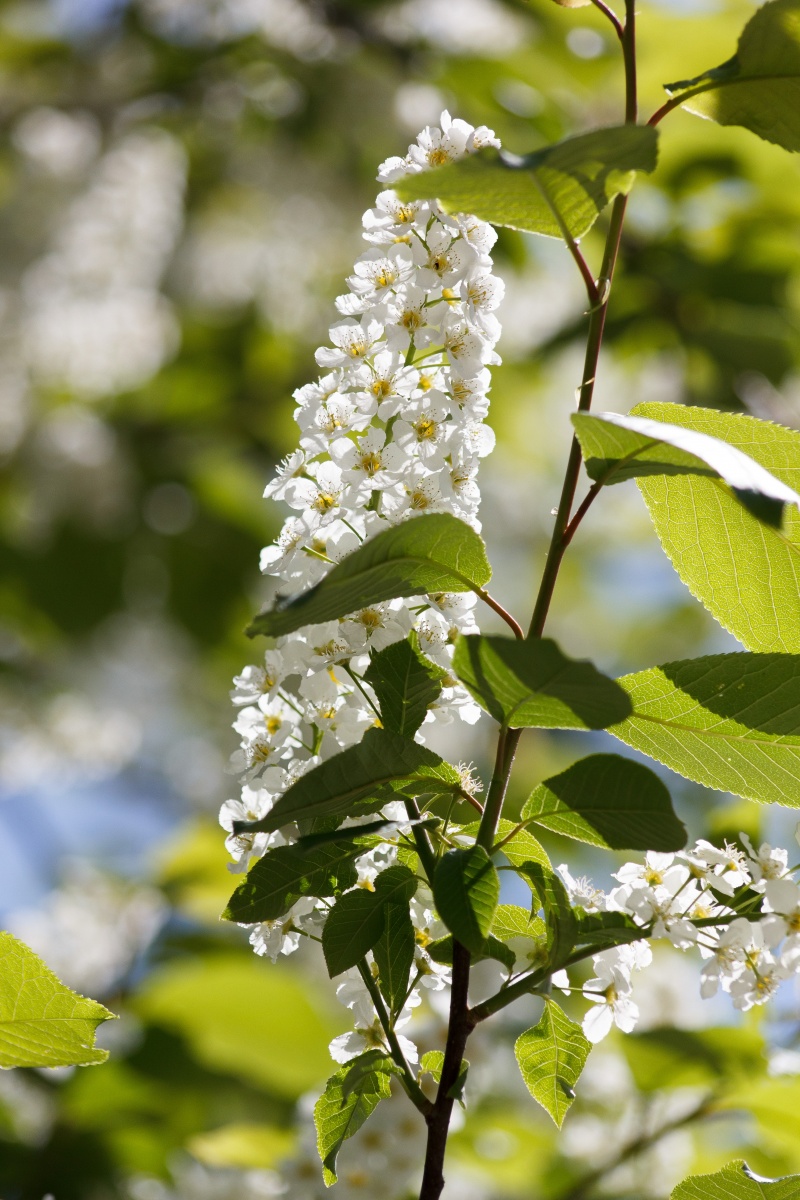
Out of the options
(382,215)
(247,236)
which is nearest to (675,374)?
(247,236)

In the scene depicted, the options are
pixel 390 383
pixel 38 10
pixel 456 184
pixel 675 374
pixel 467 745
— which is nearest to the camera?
pixel 456 184

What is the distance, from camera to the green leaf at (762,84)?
88 cm

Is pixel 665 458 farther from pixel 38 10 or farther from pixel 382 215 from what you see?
pixel 38 10

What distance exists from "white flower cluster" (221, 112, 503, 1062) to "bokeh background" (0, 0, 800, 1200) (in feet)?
3.12

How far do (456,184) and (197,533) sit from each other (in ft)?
13.3

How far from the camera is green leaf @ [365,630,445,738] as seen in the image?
81 cm

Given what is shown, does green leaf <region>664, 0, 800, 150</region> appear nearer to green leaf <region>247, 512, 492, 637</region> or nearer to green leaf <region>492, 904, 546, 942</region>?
green leaf <region>247, 512, 492, 637</region>

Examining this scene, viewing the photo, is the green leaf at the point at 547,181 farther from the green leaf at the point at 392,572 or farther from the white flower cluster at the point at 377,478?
the green leaf at the point at 392,572

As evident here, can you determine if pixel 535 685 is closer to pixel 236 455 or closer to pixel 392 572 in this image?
pixel 392 572

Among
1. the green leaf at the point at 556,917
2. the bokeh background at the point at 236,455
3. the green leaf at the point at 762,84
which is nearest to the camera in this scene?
the green leaf at the point at 556,917

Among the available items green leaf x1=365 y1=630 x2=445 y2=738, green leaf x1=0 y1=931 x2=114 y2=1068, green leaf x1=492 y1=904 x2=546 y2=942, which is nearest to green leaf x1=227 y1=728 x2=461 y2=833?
green leaf x1=365 y1=630 x2=445 y2=738

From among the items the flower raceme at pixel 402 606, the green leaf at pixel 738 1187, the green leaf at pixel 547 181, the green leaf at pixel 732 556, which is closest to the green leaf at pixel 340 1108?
the flower raceme at pixel 402 606

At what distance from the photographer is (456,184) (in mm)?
757

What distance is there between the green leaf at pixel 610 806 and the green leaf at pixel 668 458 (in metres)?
0.18
